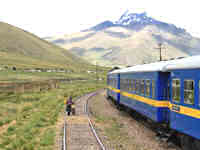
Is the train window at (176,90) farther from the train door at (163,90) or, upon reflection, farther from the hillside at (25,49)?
the hillside at (25,49)

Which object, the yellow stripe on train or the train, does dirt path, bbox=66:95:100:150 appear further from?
the yellow stripe on train

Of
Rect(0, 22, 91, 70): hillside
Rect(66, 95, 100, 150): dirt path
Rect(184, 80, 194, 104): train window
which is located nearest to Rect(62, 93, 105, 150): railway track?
Rect(66, 95, 100, 150): dirt path

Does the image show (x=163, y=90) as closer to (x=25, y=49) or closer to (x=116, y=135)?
(x=116, y=135)

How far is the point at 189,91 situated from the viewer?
34.7ft

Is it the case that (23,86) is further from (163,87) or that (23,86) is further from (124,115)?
(163,87)

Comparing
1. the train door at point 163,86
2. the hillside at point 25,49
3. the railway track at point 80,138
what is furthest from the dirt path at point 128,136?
the hillside at point 25,49

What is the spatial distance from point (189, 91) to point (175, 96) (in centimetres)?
139

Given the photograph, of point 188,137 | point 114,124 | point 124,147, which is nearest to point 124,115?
point 114,124

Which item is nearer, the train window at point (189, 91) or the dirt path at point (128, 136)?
the train window at point (189, 91)

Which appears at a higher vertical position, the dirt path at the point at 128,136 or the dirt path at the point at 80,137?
the dirt path at the point at 80,137

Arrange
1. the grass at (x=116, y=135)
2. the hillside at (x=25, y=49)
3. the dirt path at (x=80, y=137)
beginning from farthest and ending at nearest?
the hillside at (x=25, y=49), the grass at (x=116, y=135), the dirt path at (x=80, y=137)

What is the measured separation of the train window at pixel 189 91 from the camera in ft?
33.8

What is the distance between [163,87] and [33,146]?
6278 mm

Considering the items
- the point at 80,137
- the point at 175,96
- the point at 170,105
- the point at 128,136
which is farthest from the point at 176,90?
the point at 80,137
